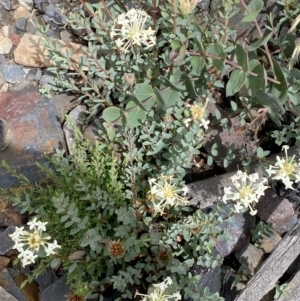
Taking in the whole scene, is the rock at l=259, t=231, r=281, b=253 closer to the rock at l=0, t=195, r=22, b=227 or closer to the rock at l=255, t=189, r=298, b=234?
the rock at l=255, t=189, r=298, b=234

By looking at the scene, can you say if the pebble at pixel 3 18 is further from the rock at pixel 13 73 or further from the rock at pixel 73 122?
the rock at pixel 73 122

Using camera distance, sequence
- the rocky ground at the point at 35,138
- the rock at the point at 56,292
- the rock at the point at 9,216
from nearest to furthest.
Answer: the rock at the point at 56,292 < the rocky ground at the point at 35,138 < the rock at the point at 9,216

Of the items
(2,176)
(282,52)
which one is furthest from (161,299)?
(282,52)

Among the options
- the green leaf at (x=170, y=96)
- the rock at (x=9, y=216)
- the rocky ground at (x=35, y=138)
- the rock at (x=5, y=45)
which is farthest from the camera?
the rock at (x=5, y=45)

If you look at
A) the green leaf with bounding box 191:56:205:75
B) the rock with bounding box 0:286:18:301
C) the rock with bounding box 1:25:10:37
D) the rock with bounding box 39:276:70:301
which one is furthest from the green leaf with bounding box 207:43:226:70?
the rock with bounding box 0:286:18:301

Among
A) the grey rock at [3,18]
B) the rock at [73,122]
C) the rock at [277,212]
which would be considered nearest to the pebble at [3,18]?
the grey rock at [3,18]

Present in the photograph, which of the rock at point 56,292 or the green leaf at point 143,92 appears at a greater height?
the green leaf at point 143,92

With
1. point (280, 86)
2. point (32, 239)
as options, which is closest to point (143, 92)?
point (280, 86)
